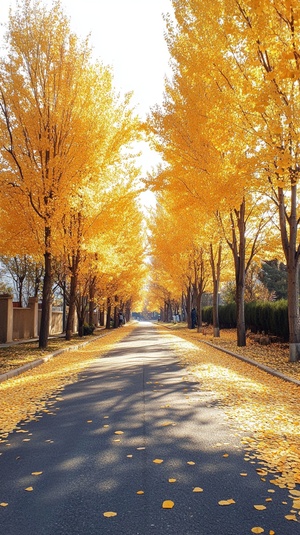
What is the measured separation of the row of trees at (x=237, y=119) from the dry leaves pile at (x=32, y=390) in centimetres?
520

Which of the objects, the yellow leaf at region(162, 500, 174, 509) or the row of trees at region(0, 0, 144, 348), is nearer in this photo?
the yellow leaf at region(162, 500, 174, 509)

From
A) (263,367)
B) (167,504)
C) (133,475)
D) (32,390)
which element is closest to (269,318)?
(263,367)

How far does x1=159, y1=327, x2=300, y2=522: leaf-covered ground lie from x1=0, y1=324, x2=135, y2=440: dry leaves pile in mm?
2625

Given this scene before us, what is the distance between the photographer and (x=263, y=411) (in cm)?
631

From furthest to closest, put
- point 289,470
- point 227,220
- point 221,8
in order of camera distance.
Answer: point 227,220 < point 221,8 < point 289,470

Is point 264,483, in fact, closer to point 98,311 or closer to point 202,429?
point 202,429

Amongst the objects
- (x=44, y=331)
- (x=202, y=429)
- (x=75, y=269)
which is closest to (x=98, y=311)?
(x=75, y=269)

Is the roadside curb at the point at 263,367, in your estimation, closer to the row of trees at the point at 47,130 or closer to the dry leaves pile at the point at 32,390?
the dry leaves pile at the point at 32,390

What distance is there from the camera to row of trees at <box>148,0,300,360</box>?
8102mm

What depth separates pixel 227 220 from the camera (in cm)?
1827

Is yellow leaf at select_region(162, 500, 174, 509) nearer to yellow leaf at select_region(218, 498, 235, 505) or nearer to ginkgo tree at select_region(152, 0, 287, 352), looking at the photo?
yellow leaf at select_region(218, 498, 235, 505)

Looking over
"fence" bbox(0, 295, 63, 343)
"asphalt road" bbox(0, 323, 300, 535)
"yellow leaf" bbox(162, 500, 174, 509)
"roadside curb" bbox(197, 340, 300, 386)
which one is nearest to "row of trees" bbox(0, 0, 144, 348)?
"fence" bbox(0, 295, 63, 343)

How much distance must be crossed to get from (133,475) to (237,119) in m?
8.58

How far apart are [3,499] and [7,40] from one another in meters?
15.4
